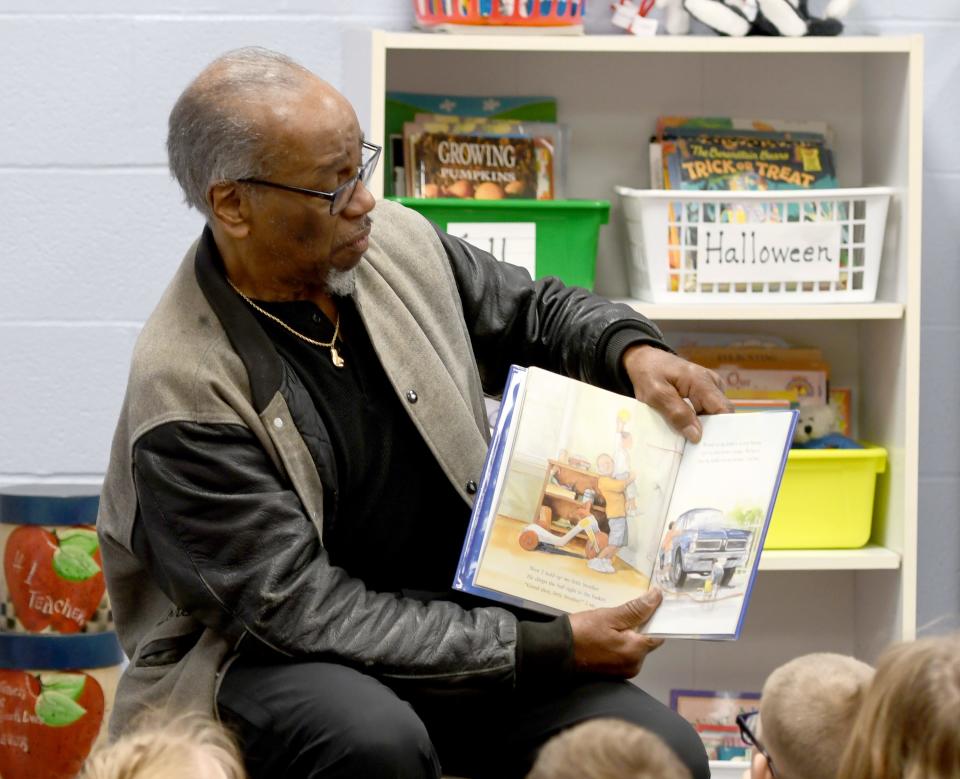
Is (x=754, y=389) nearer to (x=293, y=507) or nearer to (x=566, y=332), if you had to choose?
(x=566, y=332)

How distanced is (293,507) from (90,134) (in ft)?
4.01

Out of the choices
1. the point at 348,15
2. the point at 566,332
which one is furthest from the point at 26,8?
the point at 566,332

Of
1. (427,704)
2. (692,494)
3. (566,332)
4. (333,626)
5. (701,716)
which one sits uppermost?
(566,332)

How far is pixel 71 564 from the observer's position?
2172mm

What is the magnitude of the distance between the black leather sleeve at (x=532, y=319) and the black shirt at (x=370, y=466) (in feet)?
0.62

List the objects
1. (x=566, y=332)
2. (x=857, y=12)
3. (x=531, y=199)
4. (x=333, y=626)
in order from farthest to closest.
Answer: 1. (x=857, y=12)
2. (x=531, y=199)
3. (x=566, y=332)
4. (x=333, y=626)

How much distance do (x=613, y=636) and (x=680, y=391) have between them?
0.30 metres

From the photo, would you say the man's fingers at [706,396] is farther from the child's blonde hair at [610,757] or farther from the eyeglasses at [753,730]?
the child's blonde hair at [610,757]

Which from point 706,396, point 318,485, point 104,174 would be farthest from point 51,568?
point 706,396

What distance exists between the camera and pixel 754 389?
250 cm

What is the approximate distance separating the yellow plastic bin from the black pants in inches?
35.3

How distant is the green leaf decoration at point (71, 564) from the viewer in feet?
7.11

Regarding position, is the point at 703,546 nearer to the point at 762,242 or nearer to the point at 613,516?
the point at 613,516

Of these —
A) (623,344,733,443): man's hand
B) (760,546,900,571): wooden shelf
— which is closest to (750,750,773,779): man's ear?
(623,344,733,443): man's hand
